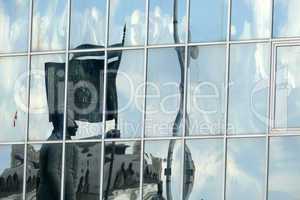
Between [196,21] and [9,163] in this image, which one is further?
[9,163]

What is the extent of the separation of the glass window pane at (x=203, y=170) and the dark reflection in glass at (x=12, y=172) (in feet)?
12.8

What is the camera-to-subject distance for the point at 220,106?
19.5m

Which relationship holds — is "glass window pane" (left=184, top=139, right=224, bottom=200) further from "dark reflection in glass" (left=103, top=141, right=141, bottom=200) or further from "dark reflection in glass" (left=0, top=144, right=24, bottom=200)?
"dark reflection in glass" (left=0, top=144, right=24, bottom=200)

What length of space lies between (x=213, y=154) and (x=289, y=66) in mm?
2308

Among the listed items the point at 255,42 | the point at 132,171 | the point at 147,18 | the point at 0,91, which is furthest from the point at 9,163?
the point at 255,42

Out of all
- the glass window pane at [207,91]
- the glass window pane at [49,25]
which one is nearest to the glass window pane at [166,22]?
the glass window pane at [207,91]

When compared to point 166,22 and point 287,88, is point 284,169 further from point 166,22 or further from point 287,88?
point 166,22

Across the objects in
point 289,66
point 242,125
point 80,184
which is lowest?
point 80,184

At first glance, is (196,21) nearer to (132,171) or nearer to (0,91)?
(132,171)

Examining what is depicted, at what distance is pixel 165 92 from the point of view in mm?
20031

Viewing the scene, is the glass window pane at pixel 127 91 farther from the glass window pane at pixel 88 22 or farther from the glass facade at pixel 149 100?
the glass window pane at pixel 88 22

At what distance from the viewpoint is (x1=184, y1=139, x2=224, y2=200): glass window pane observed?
1936 cm

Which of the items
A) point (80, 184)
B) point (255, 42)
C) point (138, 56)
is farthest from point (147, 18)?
point (80, 184)

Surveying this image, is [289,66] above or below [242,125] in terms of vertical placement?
above
